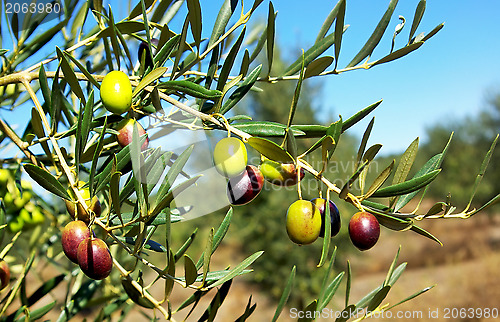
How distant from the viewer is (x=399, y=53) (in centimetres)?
60

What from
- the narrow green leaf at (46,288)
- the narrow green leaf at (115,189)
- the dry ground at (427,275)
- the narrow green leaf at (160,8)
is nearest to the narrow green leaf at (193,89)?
the narrow green leaf at (115,189)

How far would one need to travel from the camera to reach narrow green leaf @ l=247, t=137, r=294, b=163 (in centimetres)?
43

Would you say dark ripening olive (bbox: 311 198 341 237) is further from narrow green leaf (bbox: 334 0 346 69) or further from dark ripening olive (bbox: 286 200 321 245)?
narrow green leaf (bbox: 334 0 346 69)

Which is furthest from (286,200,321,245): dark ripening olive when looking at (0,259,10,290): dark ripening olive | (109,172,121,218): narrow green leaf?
(0,259,10,290): dark ripening olive

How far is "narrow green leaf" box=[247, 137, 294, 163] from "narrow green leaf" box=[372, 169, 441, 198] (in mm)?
131

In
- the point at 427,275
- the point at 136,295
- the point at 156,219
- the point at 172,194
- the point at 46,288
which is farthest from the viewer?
the point at 427,275

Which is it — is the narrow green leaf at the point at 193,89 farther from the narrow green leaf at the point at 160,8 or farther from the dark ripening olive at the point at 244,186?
the narrow green leaf at the point at 160,8

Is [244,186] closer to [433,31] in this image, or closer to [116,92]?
[116,92]

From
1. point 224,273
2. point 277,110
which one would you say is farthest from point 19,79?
point 277,110

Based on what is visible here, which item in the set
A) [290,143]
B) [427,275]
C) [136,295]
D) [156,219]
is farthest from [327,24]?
[427,275]

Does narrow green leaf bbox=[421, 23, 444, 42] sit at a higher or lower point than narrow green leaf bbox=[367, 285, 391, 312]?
higher

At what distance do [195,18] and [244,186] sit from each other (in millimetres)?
229

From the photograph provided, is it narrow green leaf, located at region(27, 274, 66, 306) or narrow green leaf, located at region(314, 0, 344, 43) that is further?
narrow green leaf, located at region(27, 274, 66, 306)

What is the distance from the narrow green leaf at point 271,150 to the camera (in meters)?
0.43
